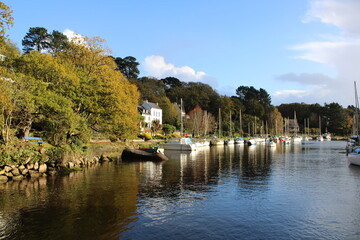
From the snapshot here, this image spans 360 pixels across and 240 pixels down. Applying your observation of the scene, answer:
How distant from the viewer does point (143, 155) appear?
44.6 metres

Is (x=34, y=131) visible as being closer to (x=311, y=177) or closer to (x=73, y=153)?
(x=73, y=153)

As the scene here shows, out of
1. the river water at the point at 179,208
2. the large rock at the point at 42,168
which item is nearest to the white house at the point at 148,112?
the large rock at the point at 42,168

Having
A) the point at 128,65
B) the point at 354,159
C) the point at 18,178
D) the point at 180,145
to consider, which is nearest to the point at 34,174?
the point at 18,178

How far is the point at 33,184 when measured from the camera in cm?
2369

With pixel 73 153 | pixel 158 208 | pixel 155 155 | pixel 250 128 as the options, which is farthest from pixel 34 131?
pixel 250 128

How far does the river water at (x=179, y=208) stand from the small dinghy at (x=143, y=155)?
1614 centimetres

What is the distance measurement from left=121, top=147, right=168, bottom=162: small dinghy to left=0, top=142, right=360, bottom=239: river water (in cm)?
1614

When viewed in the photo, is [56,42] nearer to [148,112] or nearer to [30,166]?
[148,112]

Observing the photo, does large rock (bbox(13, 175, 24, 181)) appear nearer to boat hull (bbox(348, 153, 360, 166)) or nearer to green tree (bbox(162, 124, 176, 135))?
boat hull (bbox(348, 153, 360, 166))

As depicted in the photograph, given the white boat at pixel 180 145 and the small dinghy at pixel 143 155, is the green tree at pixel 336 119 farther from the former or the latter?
the small dinghy at pixel 143 155

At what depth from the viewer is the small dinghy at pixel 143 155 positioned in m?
43.8

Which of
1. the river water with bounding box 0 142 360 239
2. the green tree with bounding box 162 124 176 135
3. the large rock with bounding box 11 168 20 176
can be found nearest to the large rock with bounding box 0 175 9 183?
the large rock with bounding box 11 168 20 176

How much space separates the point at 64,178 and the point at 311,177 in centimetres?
2411

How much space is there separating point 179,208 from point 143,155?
2793cm
